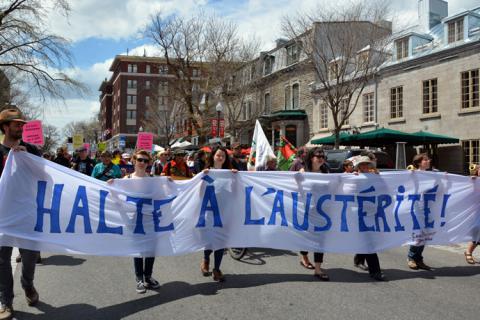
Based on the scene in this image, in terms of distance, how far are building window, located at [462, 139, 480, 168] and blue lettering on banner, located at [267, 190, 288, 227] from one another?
1895 centimetres

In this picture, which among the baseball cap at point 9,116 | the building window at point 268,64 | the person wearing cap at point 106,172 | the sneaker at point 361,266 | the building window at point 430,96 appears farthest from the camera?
the building window at point 268,64

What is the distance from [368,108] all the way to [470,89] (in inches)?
288

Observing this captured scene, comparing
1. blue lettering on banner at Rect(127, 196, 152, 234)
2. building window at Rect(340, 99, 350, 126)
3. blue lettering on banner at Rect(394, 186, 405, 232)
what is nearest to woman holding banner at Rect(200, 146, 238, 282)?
blue lettering on banner at Rect(127, 196, 152, 234)

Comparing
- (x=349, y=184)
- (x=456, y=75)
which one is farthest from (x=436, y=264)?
(x=456, y=75)

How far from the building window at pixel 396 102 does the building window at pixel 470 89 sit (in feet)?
13.7

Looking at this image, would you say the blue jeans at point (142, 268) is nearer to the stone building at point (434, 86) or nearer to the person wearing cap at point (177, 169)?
the person wearing cap at point (177, 169)

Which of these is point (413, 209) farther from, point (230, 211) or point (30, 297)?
point (30, 297)

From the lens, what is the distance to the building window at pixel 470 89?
2159 cm

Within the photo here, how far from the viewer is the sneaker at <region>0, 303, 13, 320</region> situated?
14.5ft

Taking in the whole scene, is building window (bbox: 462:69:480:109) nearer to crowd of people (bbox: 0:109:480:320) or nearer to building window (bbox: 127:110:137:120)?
crowd of people (bbox: 0:109:480:320)

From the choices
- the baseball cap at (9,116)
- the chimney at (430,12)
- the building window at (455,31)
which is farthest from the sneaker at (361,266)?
the chimney at (430,12)

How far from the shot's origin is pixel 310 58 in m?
25.7

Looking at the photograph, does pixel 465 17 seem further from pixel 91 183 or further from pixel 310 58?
pixel 91 183

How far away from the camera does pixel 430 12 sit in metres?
27.6
